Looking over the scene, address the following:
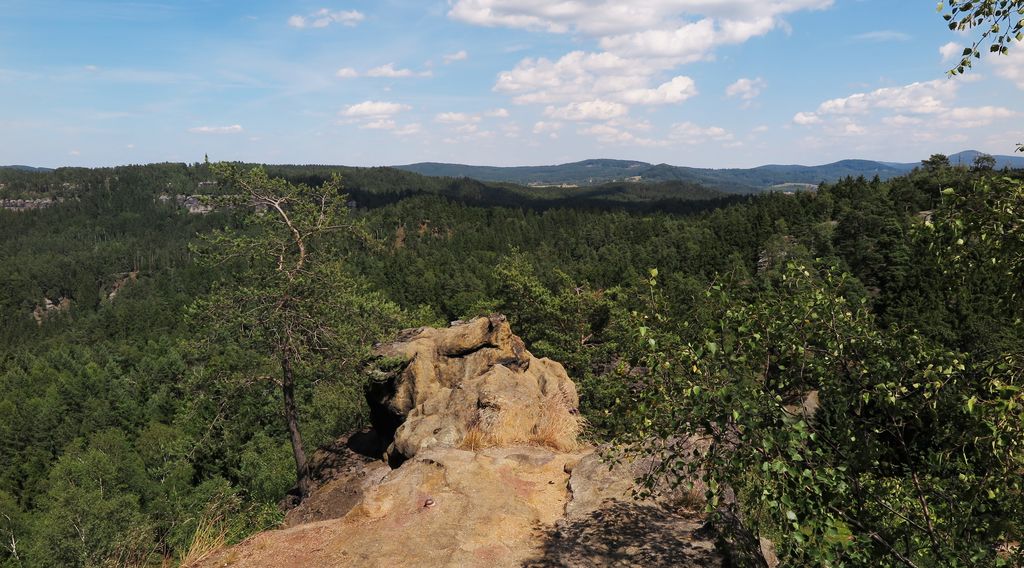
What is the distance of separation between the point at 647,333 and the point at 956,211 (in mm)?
4247

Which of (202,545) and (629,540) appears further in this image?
(202,545)

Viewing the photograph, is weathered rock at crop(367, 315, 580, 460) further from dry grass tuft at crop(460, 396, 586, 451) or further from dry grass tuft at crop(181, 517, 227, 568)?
dry grass tuft at crop(181, 517, 227, 568)

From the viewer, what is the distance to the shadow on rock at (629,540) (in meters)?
11.4

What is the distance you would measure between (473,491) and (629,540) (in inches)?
220

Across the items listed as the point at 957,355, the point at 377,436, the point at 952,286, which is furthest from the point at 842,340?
the point at 377,436

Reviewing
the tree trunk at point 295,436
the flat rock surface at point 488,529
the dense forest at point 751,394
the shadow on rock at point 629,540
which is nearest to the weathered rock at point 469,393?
the dense forest at point 751,394

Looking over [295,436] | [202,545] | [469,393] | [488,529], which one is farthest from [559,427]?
[202,545]

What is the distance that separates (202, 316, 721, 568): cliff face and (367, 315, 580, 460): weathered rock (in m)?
0.07

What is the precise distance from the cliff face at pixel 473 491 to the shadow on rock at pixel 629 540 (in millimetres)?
40

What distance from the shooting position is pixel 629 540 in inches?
487

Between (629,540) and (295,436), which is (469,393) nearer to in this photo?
(295,436)

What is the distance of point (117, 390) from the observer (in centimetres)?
10100

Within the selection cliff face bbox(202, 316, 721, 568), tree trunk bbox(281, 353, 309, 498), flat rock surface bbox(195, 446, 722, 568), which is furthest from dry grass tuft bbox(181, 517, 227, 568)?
tree trunk bbox(281, 353, 309, 498)

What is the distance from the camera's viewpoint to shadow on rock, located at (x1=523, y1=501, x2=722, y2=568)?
37.4 ft
